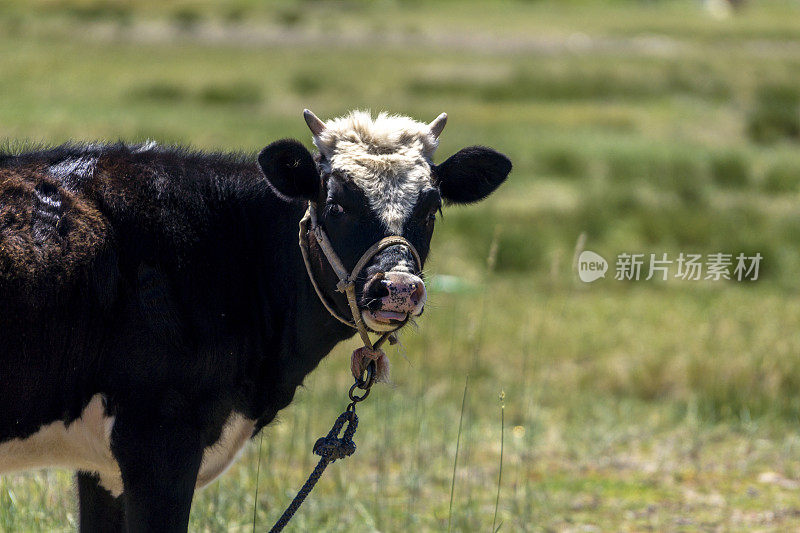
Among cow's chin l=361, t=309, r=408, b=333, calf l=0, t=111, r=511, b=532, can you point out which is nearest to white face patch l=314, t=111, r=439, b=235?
calf l=0, t=111, r=511, b=532

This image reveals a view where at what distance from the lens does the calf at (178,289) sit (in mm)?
4398

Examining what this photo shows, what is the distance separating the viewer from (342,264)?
462 cm

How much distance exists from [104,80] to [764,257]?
70.5 ft

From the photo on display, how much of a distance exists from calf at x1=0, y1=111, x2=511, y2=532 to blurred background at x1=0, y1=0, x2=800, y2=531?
0.67 meters

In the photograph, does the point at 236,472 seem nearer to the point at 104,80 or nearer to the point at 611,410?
the point at 611,410

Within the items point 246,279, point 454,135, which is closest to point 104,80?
point 454,135

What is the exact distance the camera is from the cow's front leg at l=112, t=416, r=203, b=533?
4.43m

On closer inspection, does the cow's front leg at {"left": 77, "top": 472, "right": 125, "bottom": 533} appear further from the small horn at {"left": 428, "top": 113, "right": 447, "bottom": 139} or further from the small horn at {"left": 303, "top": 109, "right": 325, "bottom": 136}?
the small horn at {"left": 428, "top": 113, "right": 447, "bottom": 139}

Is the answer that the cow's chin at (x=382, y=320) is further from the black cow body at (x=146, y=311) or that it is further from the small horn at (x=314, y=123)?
the small horn at (x=314, y=123)

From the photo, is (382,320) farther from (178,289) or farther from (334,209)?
(178,289)

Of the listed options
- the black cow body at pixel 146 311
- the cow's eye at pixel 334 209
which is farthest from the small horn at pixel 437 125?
the black cow body at pixel 146 311

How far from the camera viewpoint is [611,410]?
9070mm

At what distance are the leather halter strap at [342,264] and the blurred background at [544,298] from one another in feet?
1.93

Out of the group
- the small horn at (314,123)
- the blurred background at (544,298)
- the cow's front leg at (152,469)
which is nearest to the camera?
the cow's front leg at (152,469)
